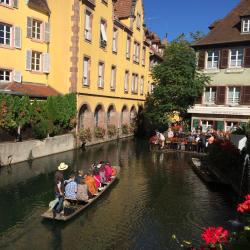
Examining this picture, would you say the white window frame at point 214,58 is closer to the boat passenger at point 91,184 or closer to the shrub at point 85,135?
the shrub at point 85,135

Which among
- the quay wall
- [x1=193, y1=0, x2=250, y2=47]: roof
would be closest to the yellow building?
the quay wall

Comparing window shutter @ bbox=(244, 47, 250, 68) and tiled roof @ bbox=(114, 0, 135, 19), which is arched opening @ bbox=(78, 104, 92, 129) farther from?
window shutter @ bbox=(244, 47, 250, 68)

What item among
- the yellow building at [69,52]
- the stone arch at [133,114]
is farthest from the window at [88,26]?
the stone arch at [133,114]

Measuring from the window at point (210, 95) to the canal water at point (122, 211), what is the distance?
13.2 meters

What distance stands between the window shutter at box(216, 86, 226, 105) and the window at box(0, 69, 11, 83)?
17993 millimetres

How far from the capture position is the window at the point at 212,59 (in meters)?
33.5

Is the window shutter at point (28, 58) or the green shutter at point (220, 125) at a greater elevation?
the window shutter at point (28, 58)

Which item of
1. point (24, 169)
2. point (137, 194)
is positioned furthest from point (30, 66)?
point (137, 194)

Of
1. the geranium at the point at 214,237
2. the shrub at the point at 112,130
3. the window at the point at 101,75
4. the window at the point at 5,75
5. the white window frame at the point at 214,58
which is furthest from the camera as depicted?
the shrub at the point at 112,130

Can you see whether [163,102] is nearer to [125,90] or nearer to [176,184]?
[125,90]

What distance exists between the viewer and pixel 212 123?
34219 millimetres

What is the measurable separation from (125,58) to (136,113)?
301 inches

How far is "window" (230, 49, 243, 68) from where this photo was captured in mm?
32156

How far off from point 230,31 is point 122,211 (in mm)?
24962
